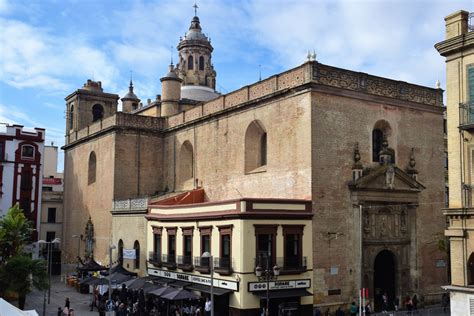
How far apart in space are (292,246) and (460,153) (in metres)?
9.77

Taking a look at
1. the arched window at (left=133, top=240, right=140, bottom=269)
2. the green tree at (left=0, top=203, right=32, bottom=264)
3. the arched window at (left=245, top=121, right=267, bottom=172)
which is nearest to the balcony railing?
the arched window at (left=245, top=121, right=267, bottom=172)

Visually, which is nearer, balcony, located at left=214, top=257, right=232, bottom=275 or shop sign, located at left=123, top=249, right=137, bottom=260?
balcony, located at left=214, top=257, right=232, bottom=275

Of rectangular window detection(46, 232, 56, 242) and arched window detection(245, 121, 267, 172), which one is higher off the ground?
arched window detection(245, 121, 267, 172)

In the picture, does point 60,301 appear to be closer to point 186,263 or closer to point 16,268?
point 16,268

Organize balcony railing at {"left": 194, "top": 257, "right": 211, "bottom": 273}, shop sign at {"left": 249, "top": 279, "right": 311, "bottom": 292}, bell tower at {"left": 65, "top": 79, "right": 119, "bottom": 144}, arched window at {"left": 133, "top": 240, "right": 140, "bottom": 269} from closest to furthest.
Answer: shop sign at {"left": 249, "top": 279, "right": 311, "bottom": 292} → balcony railing at {"left": 194, "top": 257, "right": 211, "bottom": 273} → arched window at {"left": 133, "top": 240, "right": 140, "bottom": 269} → bell tower at {"left": 65, "top": 79, "right": 119, "bottom": 144}

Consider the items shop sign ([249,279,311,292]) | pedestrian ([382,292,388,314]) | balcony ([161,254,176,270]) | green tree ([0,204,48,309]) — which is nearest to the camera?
shop sign ([249,279,311,292])

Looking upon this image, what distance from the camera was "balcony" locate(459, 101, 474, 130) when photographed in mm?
22886

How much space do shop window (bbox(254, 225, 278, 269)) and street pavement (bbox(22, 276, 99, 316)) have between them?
35.6 ft

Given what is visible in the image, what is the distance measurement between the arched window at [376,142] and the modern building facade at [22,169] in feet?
107

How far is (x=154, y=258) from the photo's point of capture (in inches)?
1409

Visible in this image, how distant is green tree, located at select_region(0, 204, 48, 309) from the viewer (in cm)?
2953

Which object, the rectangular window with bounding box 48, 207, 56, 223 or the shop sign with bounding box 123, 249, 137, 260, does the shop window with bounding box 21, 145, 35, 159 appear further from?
the shop sign with bounding box 123, 249, 137, 260

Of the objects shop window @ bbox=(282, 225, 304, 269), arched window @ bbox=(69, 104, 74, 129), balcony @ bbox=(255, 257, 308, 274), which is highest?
arched window @ bbox=(69, 104, 74, 129)

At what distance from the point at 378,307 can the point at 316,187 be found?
8.08 meters
